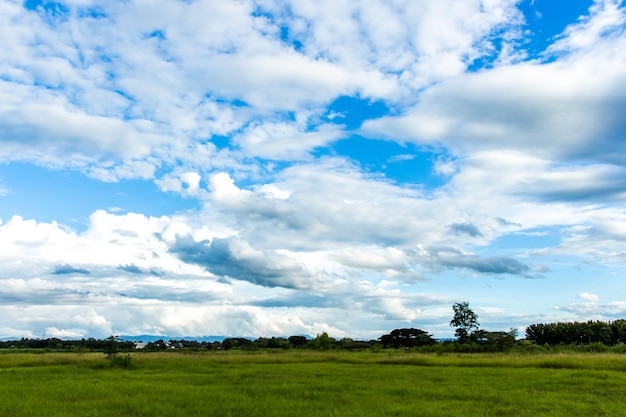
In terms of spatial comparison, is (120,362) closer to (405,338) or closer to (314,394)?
(314,394)

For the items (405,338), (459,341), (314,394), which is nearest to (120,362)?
(314,394)

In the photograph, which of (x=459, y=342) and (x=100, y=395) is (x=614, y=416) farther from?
(x=459, y=342)

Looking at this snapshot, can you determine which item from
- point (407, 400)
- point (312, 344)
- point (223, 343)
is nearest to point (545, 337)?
point (312, 344)

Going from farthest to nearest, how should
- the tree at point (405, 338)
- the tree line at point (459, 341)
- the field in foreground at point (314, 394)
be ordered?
the tree at point (405, 338)
the tree line at point (459, 341)
the field in foreground at point (314, 394)

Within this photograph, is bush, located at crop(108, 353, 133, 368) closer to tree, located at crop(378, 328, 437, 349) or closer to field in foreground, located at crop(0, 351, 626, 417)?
field in foreground, located at crop(0, 351, 626, 417)

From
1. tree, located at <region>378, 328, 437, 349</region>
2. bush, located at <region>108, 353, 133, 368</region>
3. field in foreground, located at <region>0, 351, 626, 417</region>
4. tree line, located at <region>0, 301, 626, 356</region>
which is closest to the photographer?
field in foreground, located at <region>0, 351, 626, 417</region>

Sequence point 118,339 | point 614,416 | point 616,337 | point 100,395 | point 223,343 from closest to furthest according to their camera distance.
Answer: point 614,416
point 100,395
point 118,339
point 616,337
point 223,343

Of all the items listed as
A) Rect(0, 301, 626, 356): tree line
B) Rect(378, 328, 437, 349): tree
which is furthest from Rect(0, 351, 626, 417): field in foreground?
Rect(378, 328, 437, 349): tree

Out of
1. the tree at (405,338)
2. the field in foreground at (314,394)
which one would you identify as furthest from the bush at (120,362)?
the tree at (405,338)

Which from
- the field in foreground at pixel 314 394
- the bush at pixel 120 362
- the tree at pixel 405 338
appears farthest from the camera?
the tree at pixel 405 338

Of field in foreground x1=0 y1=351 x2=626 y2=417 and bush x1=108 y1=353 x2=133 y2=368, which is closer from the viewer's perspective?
field in foreground x1=0 y1=351 x2=626 y2=417

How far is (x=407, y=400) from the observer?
16.4 meters

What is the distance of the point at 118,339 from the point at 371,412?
4082 centimetres

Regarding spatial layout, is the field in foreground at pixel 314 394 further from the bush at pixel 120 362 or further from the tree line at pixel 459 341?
the tree line at pixel 459 341
